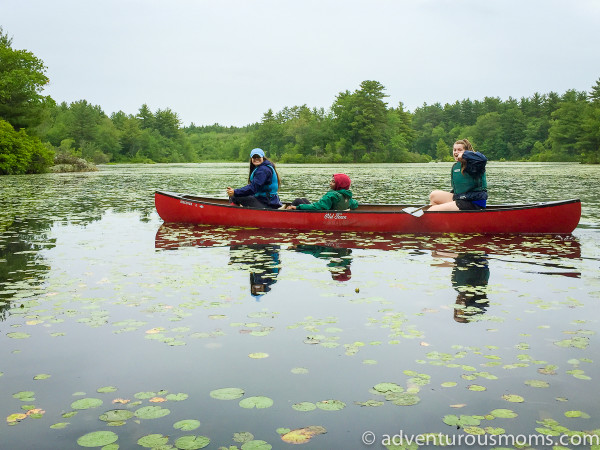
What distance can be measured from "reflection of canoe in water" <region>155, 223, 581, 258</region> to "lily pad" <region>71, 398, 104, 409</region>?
6.10 m

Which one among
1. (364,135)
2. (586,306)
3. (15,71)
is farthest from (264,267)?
(364,135)

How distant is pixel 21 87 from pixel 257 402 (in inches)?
1760

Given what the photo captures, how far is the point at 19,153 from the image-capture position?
38.9 metres

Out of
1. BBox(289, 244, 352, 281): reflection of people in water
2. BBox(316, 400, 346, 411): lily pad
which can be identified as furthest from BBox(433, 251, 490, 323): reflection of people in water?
BBox(316, 400, 346, 411): lily pad

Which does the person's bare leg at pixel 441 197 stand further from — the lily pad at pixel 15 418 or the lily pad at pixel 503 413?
the lily pad at pixel 15 418

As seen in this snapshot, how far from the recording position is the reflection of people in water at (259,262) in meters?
6.43

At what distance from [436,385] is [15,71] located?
43.9 metres

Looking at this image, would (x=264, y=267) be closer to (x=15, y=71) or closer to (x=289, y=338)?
(x=289, y=338)

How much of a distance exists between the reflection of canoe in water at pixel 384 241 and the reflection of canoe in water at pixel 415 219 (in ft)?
0.47

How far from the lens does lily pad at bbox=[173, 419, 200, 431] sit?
306 centimetres

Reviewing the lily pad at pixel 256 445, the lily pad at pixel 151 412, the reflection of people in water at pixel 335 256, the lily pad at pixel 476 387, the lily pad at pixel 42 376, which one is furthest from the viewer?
the reflection of people in water at pixel 335 256

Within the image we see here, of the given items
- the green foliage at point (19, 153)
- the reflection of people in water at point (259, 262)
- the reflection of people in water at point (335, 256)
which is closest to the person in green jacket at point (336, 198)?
the reflection of people in water at point (335, 256)

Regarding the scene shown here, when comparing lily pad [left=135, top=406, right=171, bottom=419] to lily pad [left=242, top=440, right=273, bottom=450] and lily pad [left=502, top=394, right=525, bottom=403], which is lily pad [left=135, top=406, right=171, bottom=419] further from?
lily pad [left=502, top=394, right=525, bottom=403]
